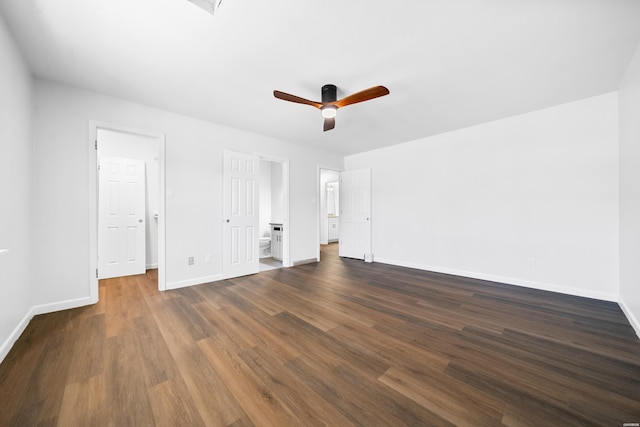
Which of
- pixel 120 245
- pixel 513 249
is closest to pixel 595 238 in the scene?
pixel 513 249

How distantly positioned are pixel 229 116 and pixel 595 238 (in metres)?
5.04

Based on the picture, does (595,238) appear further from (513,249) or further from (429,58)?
(429,58)

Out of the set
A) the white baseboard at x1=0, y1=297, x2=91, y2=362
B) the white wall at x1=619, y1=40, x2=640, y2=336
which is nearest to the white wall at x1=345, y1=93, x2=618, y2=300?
the white wall at x1=619, y1=40, x2=640, y2=336

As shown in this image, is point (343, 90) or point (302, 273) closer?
point (343, 90)

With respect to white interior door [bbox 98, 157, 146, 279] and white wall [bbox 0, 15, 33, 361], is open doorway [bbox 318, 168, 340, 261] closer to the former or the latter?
white interior door [bbox 98, 157, 146, 279]

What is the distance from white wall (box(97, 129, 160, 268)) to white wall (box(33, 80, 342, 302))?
116cm

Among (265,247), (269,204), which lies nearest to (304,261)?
(265,247)

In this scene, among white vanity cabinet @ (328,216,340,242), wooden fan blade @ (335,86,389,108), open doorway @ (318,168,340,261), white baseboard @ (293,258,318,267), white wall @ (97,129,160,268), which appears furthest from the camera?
white vanity cabinet @ (328,216,340,242)

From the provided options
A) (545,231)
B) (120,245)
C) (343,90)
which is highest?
(343,90)

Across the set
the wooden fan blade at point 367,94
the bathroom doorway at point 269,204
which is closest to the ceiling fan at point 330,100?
the wooden fan blade at point 367,94

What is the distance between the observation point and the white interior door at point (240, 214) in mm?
3814

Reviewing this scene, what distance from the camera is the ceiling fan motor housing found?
251 cm

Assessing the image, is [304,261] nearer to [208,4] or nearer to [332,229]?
[332,229]

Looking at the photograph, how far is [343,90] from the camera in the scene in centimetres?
266
